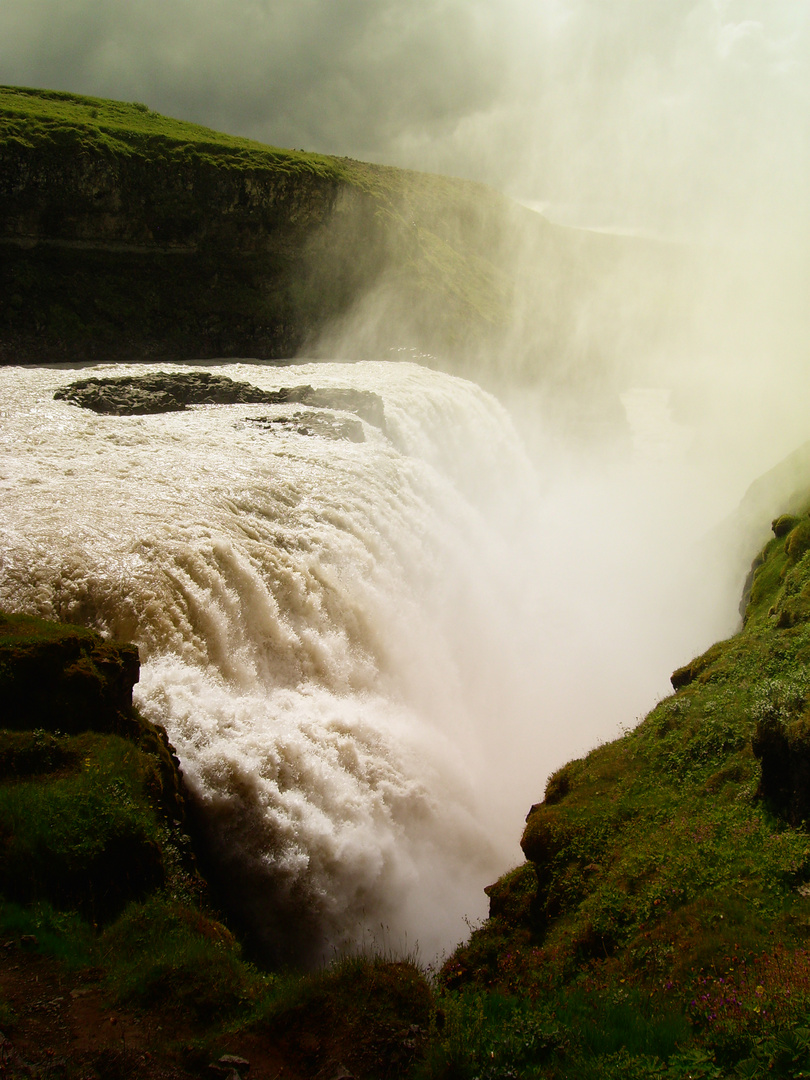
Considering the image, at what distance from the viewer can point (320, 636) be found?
15.5m

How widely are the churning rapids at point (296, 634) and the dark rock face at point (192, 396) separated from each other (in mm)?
932

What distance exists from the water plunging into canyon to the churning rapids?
0.18ft

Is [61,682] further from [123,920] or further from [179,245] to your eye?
[179,245]

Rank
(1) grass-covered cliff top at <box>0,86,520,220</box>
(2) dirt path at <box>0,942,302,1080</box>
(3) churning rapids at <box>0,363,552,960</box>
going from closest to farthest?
1. (2) dirt path at <box>0,942,302,1080</box>
2. (3) churning rapids at <box>0,363,552,960</box>
3. (1) grass-covered cliff top at <box>0,86,520,220</box>

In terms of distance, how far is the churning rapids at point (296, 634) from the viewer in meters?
10.5

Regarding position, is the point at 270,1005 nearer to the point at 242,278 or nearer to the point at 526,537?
the point at 526,537

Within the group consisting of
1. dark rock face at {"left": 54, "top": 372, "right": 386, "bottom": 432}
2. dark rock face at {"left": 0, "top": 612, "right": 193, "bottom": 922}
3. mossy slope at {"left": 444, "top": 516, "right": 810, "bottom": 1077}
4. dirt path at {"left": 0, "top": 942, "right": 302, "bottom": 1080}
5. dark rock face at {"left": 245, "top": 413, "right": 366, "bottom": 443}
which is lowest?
mossy slope at {"left": 444, "top": 516, "right": 810, "bottom": 1077}

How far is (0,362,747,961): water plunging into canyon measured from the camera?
10672 millimetres

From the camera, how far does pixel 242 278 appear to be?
4559 cm

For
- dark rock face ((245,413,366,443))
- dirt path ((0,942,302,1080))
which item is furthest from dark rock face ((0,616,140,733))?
dark rock face ((245,413,366,443))

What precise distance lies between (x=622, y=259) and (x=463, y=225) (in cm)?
3223

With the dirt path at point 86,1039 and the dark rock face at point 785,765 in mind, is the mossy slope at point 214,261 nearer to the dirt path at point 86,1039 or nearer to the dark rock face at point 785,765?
the dirt path at point 86,1039

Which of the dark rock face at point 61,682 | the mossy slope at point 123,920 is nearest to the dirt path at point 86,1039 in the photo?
the mossy slope at point 123,920

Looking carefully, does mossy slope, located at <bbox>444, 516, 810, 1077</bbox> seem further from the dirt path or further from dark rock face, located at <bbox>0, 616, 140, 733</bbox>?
dark rock face, located at <bbox>0, 616, 140, 733</bbox>
